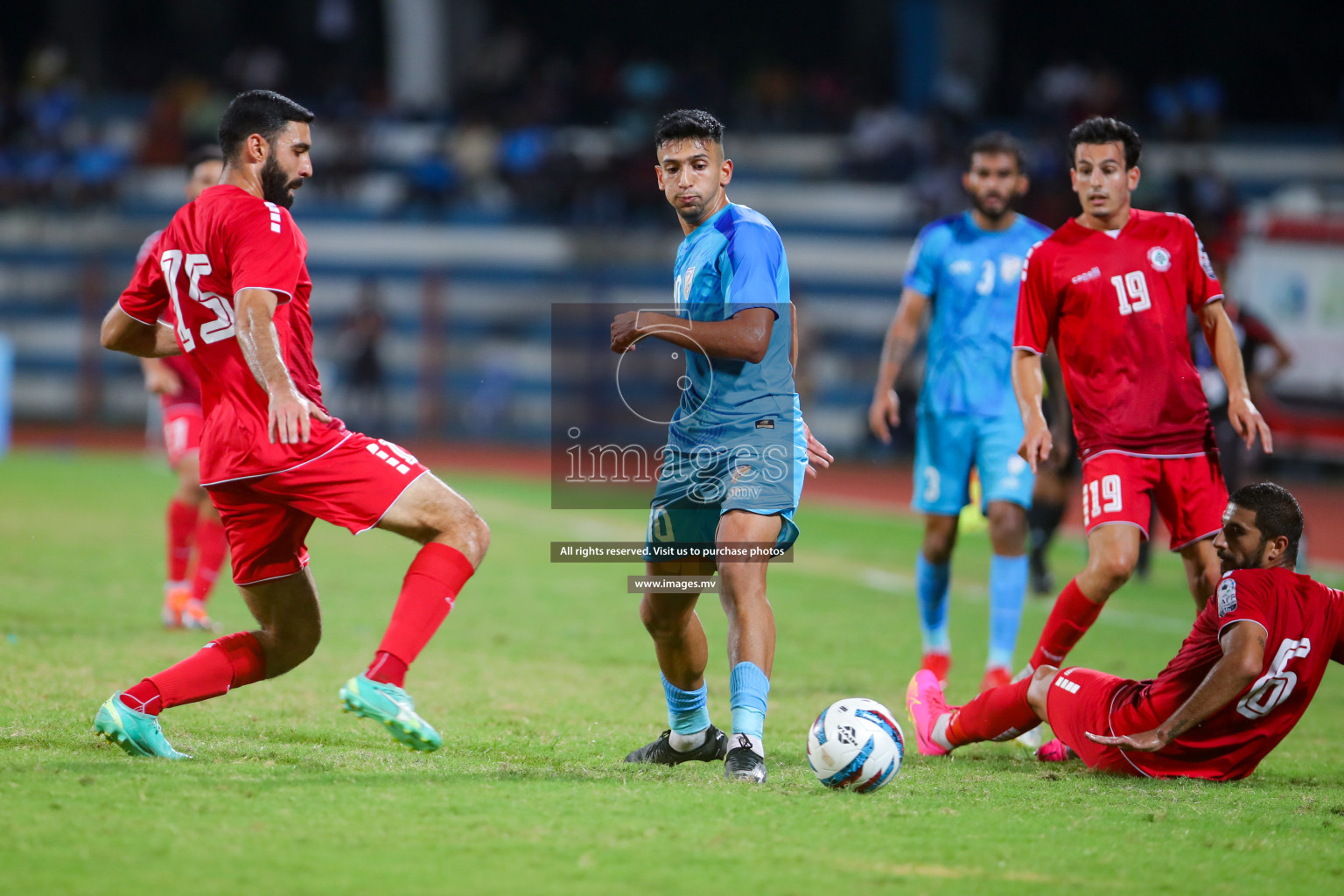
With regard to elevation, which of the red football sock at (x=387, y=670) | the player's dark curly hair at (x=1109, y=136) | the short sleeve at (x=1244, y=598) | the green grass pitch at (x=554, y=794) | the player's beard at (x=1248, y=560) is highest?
the player's dark curly hair at (x=1109, y=136)

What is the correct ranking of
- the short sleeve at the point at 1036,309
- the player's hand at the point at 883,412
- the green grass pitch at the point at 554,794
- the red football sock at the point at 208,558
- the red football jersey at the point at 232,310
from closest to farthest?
the green grass pitch at the point at 554,794 → the red football jersey at the point at 232,310 → the short sleeve at the point at 1036,309 → the player's hand at the point at 883,412 → the red football sock at the point at 208,558

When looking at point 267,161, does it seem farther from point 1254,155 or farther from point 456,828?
point 1254,155

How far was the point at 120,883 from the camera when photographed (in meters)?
3.71

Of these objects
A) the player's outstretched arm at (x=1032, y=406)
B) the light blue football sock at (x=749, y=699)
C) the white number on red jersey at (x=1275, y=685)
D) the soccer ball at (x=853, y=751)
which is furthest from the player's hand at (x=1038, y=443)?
the light blue football sock at (x=749, y=699)

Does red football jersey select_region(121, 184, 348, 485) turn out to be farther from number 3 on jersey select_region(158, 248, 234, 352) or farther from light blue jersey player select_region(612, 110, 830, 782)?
light blue jersey player select_region(612, 110, 830, 782)

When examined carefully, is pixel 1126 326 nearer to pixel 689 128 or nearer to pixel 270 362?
pixel 689 128

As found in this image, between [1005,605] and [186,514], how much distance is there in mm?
4984

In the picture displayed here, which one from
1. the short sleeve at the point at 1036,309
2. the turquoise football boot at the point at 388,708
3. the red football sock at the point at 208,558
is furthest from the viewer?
the red football sock at the point at 208,558

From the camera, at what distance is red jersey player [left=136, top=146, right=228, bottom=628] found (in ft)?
28.3

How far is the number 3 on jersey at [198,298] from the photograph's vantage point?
503cm

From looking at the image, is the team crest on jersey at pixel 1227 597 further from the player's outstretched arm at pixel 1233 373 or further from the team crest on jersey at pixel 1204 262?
the team crest on jersey at pixel 1204 262

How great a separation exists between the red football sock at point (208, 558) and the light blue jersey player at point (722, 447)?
13.6 ft

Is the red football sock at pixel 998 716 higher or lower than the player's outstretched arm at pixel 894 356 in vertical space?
lower

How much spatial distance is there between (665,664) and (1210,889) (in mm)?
2169
